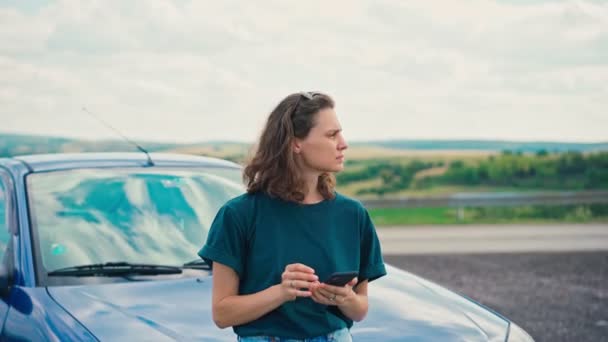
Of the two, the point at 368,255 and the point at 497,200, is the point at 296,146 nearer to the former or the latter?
the point at 368,255

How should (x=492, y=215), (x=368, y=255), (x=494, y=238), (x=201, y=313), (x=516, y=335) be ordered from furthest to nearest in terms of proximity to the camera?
(x=492, y=215), (x=494, y=238), (x=516, y=335), (x=201, y=313), (x=368, y=255)

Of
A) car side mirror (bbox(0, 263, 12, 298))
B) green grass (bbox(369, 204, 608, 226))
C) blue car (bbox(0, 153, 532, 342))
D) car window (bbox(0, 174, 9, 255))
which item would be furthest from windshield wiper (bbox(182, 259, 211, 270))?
green grass (bbox(369, 204, 608, 226))

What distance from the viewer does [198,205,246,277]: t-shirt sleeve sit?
2.48 metres

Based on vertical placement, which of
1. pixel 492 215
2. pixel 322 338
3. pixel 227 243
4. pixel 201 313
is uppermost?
pixel 227 243

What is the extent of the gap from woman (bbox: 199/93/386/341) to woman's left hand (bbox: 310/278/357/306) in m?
0.01

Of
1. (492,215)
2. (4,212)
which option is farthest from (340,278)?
(492,215)

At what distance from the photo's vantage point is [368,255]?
2.68 metres

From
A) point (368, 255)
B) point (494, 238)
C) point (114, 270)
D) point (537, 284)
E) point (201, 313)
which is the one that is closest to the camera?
point (368, 255)

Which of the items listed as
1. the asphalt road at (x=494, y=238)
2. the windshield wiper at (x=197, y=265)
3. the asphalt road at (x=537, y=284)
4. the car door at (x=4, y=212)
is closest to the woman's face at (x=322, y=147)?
the windshield wiper at (x=197, y=265)

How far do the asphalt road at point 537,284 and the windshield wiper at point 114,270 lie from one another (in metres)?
Result: 3.68

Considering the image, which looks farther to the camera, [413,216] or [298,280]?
[413,216]

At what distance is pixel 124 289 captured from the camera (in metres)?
3.67

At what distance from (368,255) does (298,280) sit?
1.38ft

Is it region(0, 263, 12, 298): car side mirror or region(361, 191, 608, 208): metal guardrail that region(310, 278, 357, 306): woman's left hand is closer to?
region(0, 263, 12, 298): car side mirror
